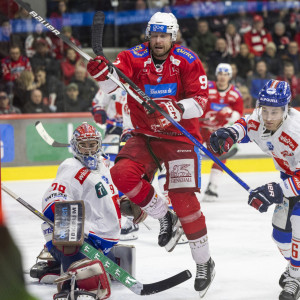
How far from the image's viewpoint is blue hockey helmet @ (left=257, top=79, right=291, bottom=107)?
7.48ft

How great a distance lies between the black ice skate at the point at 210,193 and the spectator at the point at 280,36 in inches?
125

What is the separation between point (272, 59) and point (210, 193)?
9.67 feet

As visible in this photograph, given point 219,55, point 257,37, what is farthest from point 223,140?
point 257,37

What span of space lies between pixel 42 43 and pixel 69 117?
841 mm

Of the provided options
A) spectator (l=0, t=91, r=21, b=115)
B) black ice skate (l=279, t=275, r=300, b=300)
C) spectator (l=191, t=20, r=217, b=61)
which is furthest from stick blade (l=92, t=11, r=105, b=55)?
spectator (l=191, t=20, r=217, b=61)

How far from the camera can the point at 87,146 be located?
8.37 ft

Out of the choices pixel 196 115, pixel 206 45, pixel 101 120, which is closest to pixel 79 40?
pixel 206 45

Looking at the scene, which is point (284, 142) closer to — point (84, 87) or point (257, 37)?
point (84, 87)

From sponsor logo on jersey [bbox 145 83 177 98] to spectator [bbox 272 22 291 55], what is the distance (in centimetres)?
545

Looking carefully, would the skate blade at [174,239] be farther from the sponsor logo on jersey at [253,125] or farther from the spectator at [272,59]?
the spectator at [272,59]

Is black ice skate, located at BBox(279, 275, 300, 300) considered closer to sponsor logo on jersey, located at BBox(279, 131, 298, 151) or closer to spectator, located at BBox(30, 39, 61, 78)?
sponsor logo on jersey, located at BBox(279, 131, 298, 151)

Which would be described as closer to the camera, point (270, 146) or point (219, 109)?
point (270, 146)

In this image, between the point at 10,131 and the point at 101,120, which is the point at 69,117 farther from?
the point at 101,120

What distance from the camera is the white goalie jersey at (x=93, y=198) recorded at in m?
2.44
